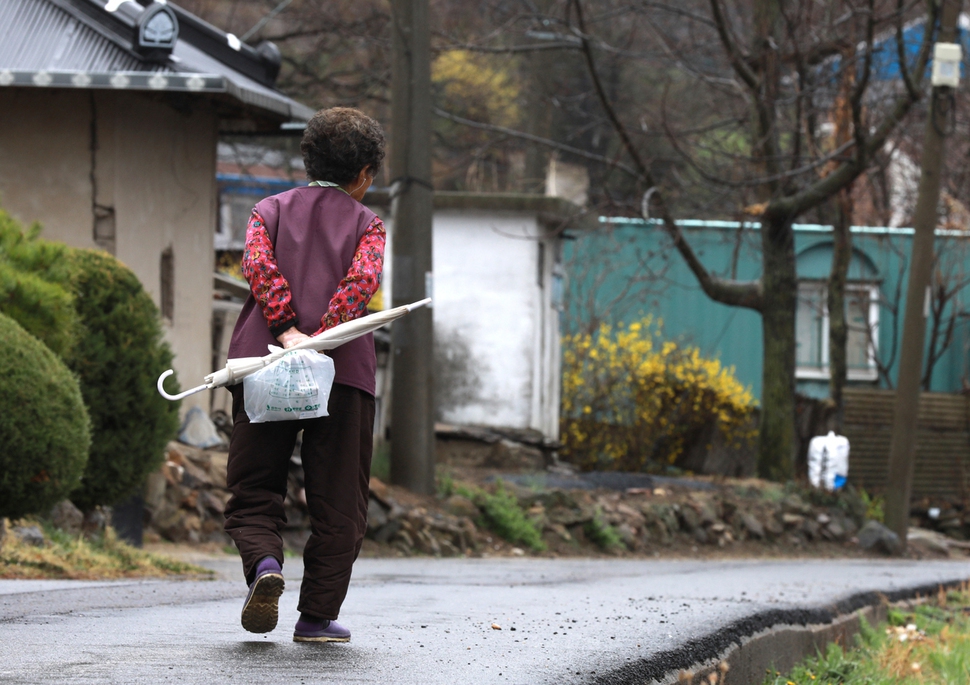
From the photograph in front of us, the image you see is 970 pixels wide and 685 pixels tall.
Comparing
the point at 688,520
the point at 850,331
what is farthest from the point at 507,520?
the point at 850,331

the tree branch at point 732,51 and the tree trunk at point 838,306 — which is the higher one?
the tree branch at point 732,51

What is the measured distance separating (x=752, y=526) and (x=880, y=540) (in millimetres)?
1912

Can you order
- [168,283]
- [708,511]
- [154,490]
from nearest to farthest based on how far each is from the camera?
[154,490]
[168,283]
[708,511]

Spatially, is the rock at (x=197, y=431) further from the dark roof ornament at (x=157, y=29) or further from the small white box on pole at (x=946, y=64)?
the small white box on pole at (x=946, y=64)

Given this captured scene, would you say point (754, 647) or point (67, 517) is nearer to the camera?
point (754, 647)

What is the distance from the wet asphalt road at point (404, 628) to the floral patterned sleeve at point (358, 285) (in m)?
1.06

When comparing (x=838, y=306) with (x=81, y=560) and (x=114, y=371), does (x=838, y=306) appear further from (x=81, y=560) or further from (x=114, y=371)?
(x=81, y=560)

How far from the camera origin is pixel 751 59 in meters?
17.9

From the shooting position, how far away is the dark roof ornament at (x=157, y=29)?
35.7ft

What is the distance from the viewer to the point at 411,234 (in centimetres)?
1348

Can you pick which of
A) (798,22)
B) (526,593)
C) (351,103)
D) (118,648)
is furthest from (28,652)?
(351,103)

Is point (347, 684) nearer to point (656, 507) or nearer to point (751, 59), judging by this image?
point (656, 507)

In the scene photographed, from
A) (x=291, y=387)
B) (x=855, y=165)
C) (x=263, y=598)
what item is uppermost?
(x=855, y=165)

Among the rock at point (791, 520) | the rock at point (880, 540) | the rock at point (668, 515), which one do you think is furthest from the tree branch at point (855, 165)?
the rock at point (668, 515)
